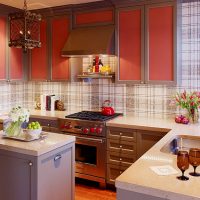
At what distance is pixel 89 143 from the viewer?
3730 mm

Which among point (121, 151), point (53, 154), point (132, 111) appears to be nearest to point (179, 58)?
point (132, 111)

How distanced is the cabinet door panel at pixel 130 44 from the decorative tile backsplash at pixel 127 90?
0.33m

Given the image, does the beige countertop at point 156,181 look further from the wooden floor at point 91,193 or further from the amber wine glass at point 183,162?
the wooden floor at point 91,193

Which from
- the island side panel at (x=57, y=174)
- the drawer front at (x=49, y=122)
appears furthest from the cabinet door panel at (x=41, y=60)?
the island side panel at (x=57, y=174)

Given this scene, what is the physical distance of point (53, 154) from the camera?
246cm

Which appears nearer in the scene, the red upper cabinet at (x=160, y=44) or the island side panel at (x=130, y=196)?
the island side panel at (x=130, y=196)

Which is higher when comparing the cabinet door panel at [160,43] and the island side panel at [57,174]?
the cabinet door panel at [160,43]

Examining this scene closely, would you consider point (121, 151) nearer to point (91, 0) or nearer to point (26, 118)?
point (26, 118)

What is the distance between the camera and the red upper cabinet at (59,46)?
4.32m

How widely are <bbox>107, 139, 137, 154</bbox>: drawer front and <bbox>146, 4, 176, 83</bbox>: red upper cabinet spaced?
0.90m

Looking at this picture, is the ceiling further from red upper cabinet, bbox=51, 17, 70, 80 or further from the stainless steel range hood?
the stainless steel range hood

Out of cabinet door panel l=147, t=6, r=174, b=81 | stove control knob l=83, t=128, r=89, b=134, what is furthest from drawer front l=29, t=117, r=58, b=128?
cabinet door panel l=147, t=6, r=174, b=81

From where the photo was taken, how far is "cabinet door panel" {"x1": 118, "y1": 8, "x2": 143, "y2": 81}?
3.72 metres

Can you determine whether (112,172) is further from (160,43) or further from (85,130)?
(160,43)
